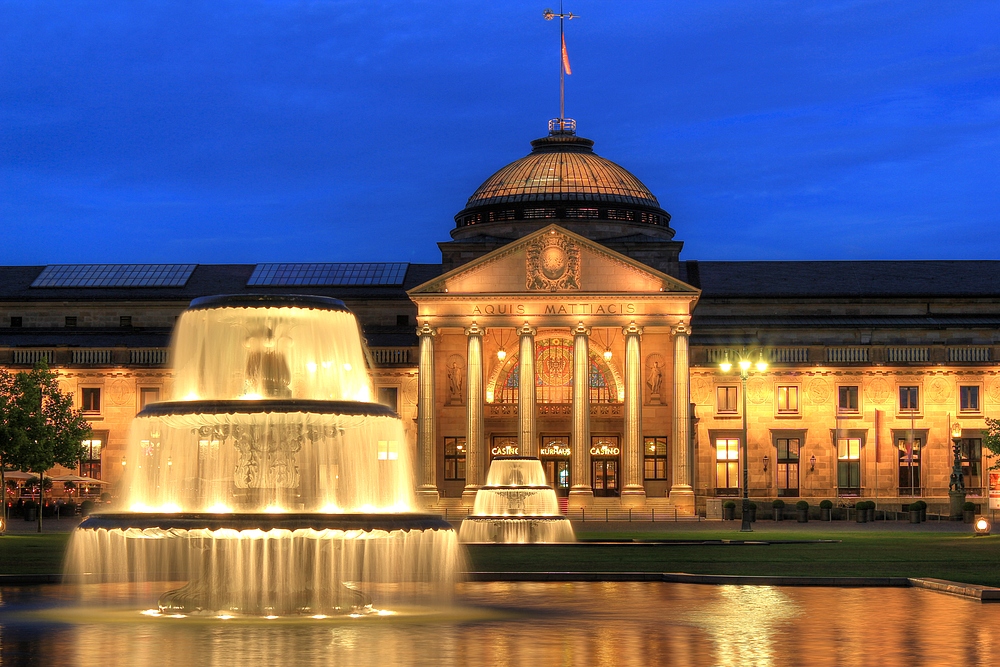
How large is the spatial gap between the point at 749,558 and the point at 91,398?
66289mm

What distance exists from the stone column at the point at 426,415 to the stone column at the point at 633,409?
11.2 m

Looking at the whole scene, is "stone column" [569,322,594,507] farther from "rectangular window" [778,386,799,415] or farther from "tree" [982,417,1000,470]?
"tree" [982,417,1000,470]

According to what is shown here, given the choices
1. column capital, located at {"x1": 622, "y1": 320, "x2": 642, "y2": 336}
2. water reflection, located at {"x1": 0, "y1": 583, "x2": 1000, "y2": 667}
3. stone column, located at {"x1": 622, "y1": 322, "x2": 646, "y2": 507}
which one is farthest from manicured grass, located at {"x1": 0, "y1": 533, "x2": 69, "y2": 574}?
column capital, located at {"x1": 622, "y1": 320, "x2": 642, "y2": 336}

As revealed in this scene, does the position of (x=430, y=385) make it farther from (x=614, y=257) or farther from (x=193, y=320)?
(x=193, y=320)

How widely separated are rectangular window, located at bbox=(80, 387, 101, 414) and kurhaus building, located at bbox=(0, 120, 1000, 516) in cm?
18

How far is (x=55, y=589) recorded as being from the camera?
1085 inches

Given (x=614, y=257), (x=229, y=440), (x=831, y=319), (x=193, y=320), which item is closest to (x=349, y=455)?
(x=229, y=440)

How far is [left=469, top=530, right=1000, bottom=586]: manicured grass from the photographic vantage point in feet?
107

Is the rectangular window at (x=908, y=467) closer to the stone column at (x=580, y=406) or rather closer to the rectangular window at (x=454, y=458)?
the stone column at (x=580, y=406)

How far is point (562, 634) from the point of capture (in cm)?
2045

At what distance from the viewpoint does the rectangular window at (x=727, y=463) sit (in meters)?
93.9

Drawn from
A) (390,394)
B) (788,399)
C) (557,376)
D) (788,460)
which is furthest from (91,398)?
(788,460)

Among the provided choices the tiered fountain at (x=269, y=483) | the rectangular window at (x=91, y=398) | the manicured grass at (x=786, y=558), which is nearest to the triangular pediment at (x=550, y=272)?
the rectangular window at (x=91, y=398)

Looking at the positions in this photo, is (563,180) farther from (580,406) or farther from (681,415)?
(681,415)
